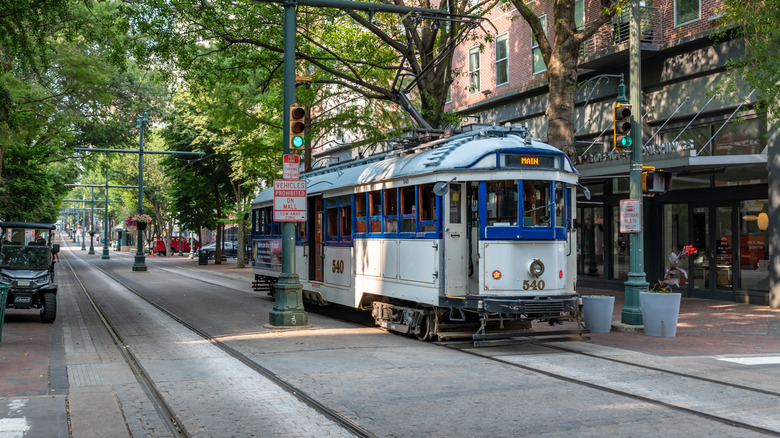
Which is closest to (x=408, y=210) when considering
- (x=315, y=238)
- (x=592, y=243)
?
(x=315, y=238)

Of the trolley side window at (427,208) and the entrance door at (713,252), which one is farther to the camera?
the entrance door at (713,252)

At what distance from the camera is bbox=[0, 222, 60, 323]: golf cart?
15195 mm

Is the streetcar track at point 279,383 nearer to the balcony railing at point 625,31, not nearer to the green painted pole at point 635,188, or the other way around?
the green painted pole at point 635,188

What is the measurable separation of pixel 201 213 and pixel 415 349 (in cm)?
3966

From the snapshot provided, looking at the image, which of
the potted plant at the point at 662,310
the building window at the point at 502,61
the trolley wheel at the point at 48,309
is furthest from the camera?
the building window at the point at 502,61

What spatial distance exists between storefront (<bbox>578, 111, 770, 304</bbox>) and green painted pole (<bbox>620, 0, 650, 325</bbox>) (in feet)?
13.2

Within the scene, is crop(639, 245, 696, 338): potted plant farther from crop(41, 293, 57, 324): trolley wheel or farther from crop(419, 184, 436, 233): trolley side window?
crop(41, 293, 57, 324): trolley wheel

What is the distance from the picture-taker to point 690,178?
68.0ft

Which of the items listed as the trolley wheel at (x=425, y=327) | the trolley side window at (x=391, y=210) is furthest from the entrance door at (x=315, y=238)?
the trolley wheel at (x=425, y=327)

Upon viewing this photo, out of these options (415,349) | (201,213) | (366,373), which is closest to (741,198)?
(415,349)

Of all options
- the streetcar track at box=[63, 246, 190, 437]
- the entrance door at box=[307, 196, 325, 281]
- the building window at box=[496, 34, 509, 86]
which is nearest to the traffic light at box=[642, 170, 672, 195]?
the entrance door at box=[307, 196, 325, 281]

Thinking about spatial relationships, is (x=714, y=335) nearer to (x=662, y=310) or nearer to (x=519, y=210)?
(x=662, y=310)

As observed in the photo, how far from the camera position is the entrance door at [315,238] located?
17266 mm

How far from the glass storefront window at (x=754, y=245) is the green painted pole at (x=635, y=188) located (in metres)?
6.09
